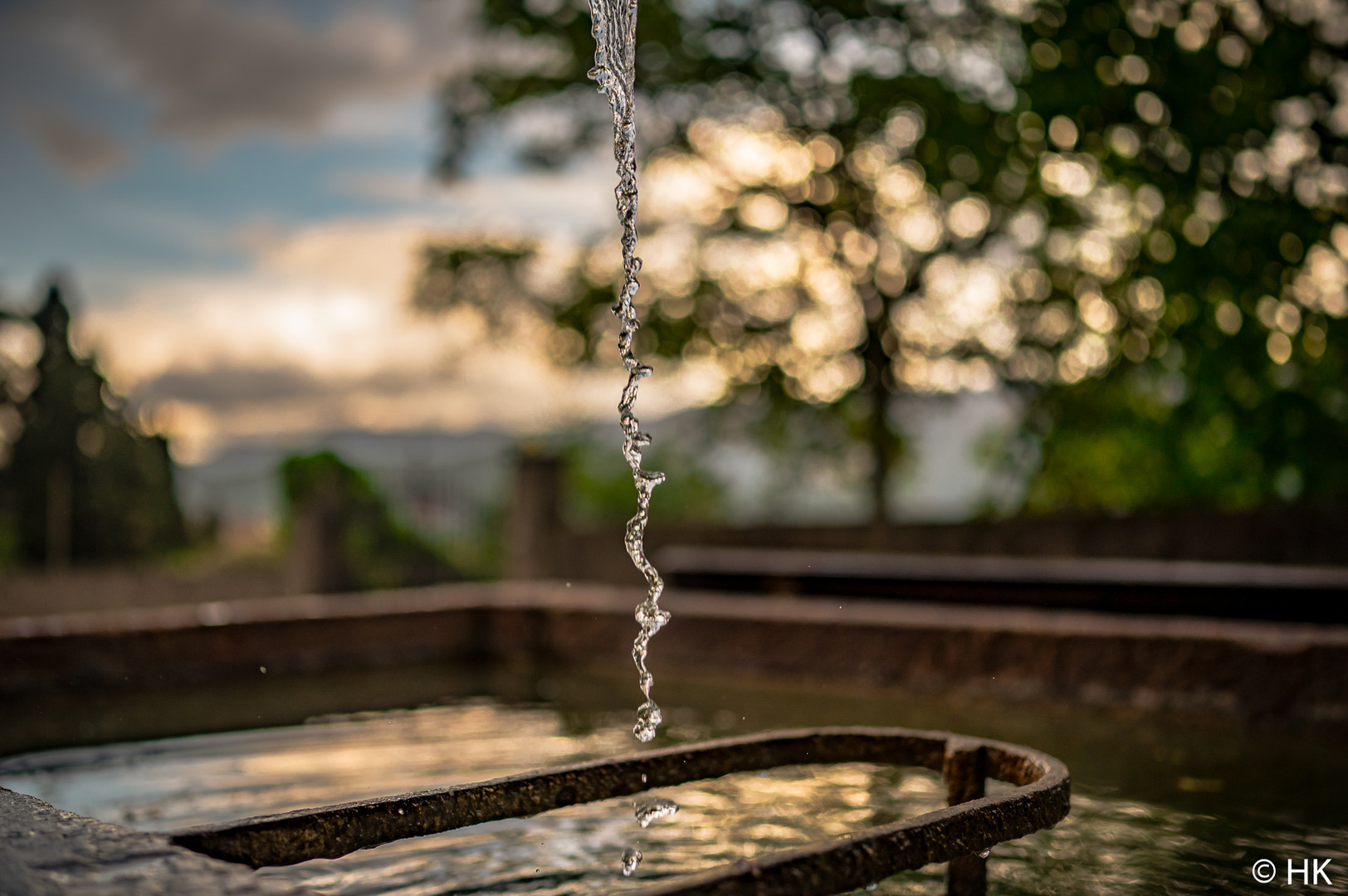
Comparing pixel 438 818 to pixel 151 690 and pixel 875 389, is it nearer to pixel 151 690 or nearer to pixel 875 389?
pixel 151 690

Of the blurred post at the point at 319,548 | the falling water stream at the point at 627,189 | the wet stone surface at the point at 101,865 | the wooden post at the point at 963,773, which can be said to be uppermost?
the falling water stream at the point at 627,189

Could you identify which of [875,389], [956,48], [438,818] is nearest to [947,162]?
[956,48]

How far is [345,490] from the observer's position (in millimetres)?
13359

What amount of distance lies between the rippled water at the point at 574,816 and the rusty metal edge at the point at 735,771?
257 mm

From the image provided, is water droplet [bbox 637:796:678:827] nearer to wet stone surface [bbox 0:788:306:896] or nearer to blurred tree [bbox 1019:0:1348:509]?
wet stone surface [bbox 0:788:306:896]

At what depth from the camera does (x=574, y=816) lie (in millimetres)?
2775

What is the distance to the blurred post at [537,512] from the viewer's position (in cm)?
1088

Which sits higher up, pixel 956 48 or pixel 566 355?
pixel 956 48

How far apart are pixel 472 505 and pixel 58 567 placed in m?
5.30

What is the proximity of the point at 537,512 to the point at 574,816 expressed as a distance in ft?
26.9
